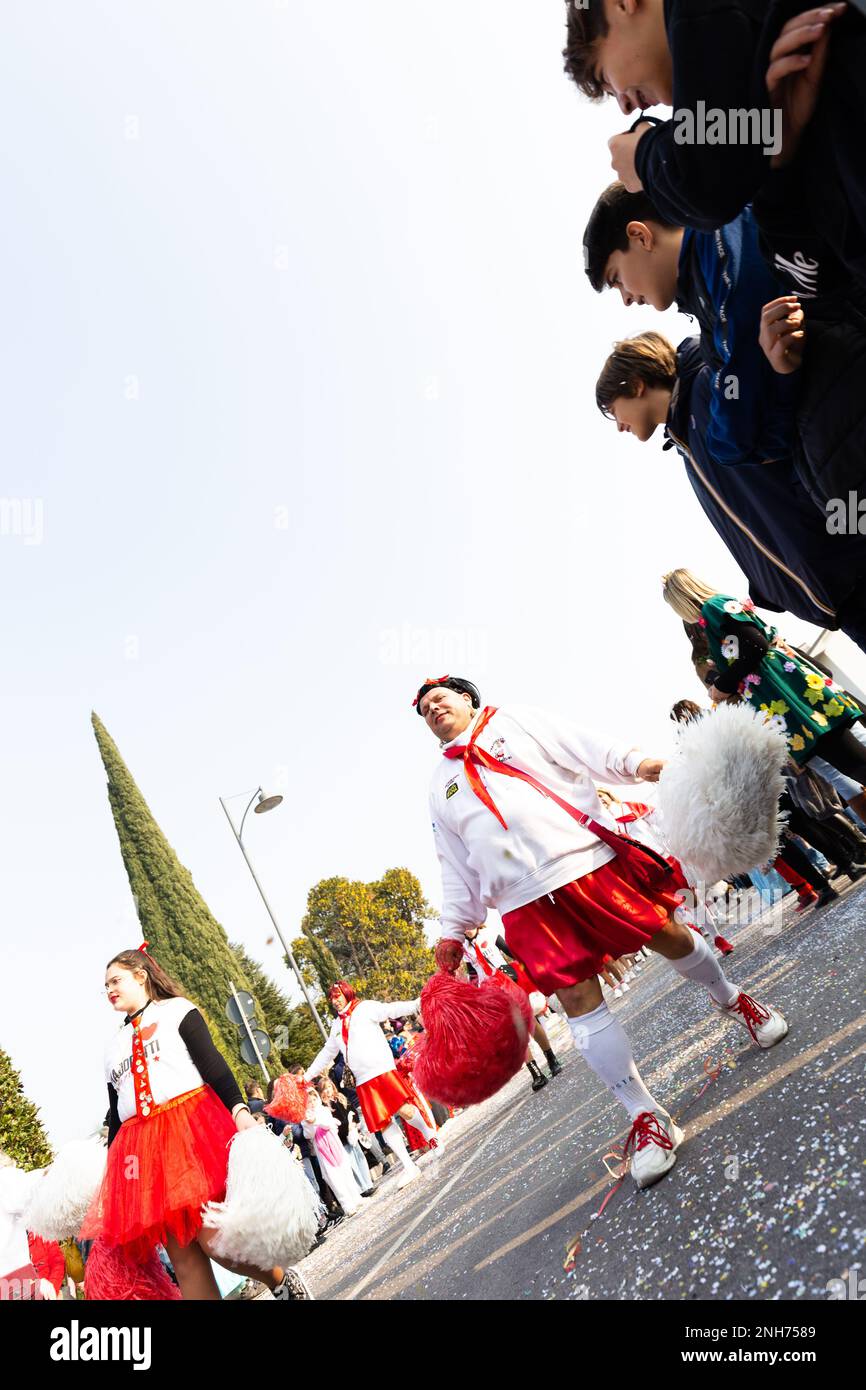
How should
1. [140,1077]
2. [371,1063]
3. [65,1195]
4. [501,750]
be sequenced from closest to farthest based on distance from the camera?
[501,750] < [140,1077] < [65,1195] < [371,1063]

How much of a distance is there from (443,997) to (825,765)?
86.2 inches

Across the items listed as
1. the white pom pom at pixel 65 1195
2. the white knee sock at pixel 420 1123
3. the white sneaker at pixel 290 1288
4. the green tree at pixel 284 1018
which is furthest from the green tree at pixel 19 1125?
the green tree at pixel 284 1018

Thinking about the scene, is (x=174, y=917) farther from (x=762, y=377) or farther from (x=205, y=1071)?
(x=762, y=377)

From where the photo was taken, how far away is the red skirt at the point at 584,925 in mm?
3217

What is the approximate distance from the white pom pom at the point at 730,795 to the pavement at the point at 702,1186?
2.14 ft

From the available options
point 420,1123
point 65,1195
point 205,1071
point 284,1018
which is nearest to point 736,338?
point 205,1071

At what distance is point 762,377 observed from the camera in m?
1.98

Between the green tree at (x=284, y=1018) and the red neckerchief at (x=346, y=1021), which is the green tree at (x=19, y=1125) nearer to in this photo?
the red neckerchief at (x=346, y=1021)

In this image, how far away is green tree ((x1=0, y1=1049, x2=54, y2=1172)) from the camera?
53.1 feet

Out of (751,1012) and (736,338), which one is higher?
(736,338)

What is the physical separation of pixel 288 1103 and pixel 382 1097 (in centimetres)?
162

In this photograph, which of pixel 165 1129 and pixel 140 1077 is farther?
pixel 140 1077

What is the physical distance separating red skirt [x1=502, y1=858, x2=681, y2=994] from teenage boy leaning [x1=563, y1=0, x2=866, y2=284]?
89.7 inches
